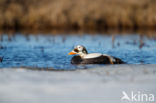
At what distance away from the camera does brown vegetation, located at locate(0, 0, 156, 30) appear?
26859 millimetres

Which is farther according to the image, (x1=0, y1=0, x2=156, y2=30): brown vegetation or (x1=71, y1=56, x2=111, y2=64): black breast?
(x1=0, y1=0, x2=156, y2=30): brown vegetation

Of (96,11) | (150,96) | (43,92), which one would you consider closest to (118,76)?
(150,96)

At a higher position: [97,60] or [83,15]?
[83,15]

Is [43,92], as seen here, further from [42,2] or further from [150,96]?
[42,2]

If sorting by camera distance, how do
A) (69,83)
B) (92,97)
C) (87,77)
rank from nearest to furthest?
(92,97), (69,83), (87,77)

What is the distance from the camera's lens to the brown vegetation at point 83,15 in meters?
26.9

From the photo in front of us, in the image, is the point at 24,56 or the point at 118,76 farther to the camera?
the point at 24,56

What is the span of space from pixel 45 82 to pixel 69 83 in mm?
390

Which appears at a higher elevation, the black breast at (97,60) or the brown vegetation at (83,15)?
the brown vegetation at (83,15)

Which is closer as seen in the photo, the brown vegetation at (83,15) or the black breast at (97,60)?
the black breast at (97,60)

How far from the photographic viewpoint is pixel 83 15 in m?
26.9

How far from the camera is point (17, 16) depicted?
2756 cm

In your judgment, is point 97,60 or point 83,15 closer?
point 97,60

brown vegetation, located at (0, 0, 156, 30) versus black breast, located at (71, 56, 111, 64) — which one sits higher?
brown vegetation, located at (0, 0, 156, 30)
